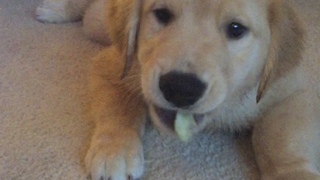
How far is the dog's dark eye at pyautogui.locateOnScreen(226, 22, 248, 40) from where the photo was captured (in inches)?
60.0

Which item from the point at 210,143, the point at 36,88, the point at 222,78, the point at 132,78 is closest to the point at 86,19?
the point at 36,88

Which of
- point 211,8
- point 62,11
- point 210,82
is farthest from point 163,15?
point 62,11

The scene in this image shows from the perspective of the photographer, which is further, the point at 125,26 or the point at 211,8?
the point at 125,26

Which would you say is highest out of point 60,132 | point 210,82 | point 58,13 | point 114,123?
point 210,82

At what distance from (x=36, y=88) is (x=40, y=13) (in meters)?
0.59

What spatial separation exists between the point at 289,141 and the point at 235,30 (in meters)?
0.34

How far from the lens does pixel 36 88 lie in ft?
6.39

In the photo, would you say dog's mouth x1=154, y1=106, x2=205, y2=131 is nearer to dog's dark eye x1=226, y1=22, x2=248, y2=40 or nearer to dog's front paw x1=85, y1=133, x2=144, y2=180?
dog's front paw x1=85, y1=133, x2=144, y2=180

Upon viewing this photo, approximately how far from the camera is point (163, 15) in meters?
1.57

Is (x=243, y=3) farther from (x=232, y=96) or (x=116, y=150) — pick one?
(x=116, y=150)

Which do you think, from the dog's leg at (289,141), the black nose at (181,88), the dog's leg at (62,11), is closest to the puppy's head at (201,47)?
the black nose at (181,88)

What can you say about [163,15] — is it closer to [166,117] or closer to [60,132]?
[166,117]

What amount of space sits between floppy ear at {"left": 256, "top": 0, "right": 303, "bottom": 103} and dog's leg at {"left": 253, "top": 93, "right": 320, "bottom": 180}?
0.31 ft

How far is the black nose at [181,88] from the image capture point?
139 centimetres
